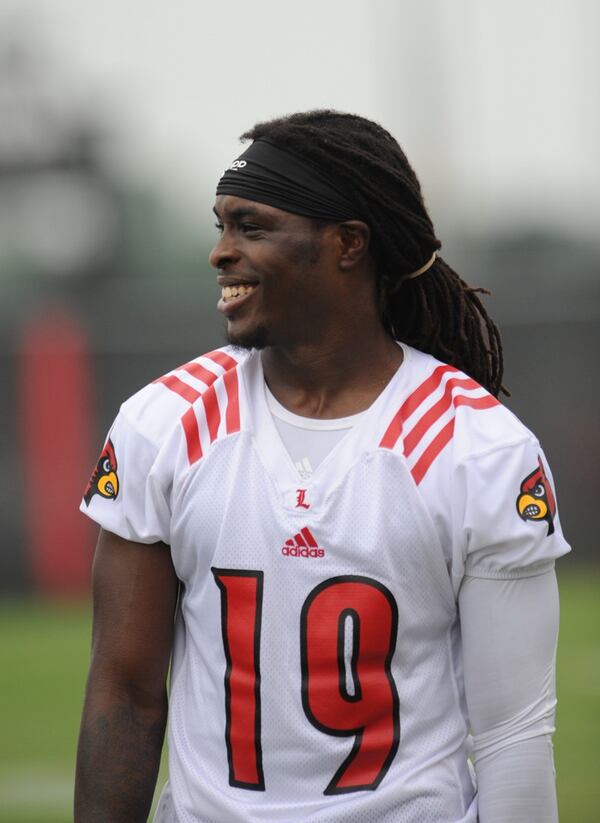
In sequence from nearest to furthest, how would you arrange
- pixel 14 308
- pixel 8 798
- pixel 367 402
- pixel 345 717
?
pixel 345 717, pixel 367 402, pixel 8 798, pixel 14 308

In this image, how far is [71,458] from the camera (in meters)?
13.8

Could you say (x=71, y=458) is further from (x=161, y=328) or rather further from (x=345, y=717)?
(x=345, y=717)

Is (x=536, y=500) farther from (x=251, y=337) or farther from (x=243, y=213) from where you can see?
(x=243, y=213)

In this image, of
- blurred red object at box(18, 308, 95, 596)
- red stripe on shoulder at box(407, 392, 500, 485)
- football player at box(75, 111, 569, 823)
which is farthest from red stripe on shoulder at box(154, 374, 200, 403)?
blurred red object at box(18, 308, 95, 596)

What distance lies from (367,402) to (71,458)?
1084cm

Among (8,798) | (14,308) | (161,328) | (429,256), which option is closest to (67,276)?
(14,308)

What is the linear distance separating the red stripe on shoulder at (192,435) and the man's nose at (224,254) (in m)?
0.29

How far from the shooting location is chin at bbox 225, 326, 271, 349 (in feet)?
10.4

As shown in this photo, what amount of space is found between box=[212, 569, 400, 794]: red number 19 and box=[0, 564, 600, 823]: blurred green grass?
11.3 ft

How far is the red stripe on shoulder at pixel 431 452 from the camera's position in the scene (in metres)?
3.01

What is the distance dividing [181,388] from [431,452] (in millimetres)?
526

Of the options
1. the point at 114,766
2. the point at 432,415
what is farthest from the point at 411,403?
the point at 114,766

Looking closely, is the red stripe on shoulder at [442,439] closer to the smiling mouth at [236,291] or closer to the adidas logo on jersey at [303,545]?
the adidas logo on jersey at [303,545]

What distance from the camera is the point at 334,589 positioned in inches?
117
